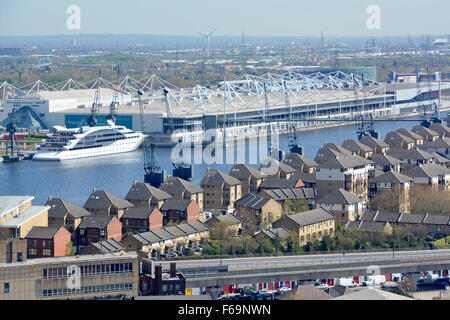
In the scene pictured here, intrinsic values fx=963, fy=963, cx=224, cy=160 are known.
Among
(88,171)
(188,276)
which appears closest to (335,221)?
(188,276)

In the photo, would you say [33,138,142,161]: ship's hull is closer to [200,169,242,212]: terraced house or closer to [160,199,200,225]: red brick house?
[200,169,242,212]: terraced house

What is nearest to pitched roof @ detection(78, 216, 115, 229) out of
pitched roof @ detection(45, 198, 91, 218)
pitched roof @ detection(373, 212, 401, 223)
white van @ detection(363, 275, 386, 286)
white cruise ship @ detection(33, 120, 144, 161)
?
pitched roof @ detection(45, 198, 91, 218)

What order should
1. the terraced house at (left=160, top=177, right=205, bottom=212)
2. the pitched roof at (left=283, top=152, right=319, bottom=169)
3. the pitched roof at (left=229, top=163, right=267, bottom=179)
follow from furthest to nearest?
the pitched roof at (left=283, top=152, right=319, bottom=169) → the pitched roof at (left=229, top=163, right=267, bottom=179) → the terraced house at (left=160, top=177, right=205, bottom=212)

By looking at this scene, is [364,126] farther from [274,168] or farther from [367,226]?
[367,226]

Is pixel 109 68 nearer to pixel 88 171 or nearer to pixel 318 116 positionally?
pixel 318 116

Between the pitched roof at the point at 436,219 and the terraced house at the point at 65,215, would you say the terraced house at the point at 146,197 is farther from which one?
the pitched roof at the point at 436,219
